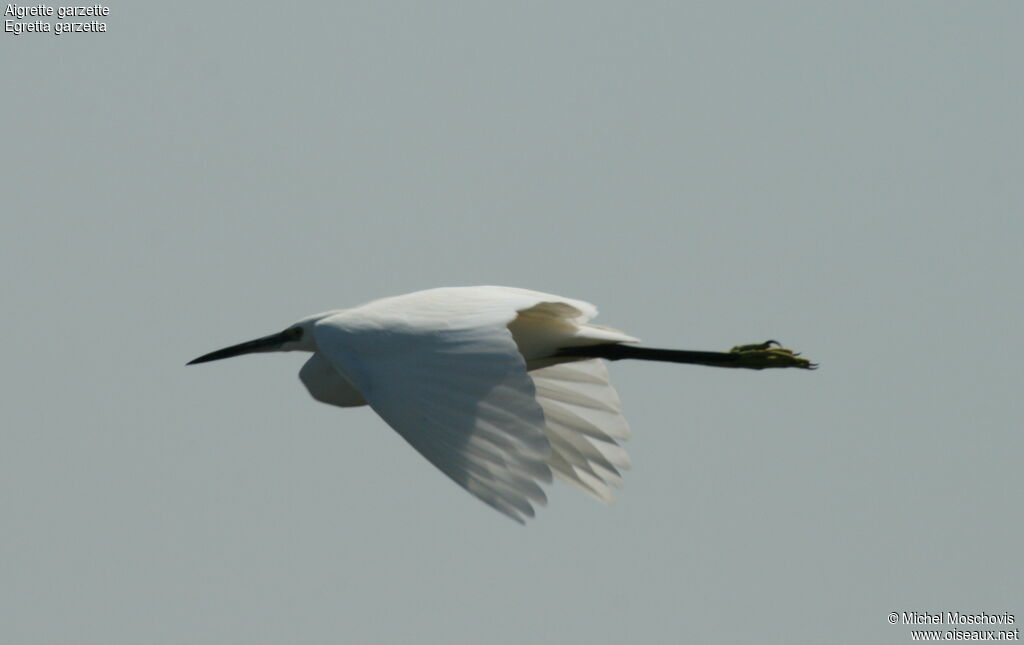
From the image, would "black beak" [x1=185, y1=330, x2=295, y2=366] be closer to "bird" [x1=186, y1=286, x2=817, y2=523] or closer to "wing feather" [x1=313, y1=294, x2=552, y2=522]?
"bird" [x1=186, y1=286, x2=817, y2=523]

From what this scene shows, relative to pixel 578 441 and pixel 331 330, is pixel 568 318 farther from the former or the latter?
pixel 331 330

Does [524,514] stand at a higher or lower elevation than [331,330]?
lower

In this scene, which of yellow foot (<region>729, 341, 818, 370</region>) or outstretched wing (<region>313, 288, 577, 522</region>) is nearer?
outstretched wing (<region>313, 288, 577, 522</region>)

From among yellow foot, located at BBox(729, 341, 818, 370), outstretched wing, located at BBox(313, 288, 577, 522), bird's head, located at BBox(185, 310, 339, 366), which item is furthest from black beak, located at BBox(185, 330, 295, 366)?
yellow foot, located at BBox(729, 341, 818, 370)

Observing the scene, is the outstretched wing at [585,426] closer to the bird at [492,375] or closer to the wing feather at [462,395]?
the bird at [492,375]

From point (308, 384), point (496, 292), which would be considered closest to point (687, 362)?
point (496, 292)

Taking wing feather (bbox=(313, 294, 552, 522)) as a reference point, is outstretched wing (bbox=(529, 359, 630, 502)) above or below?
below

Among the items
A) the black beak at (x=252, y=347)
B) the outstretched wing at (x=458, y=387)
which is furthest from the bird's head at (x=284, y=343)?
the outstretched wing at (x=458, y=387)

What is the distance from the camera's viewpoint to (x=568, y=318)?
37.7 ft

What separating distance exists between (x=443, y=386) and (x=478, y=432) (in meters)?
0.47

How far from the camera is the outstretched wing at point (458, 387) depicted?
8.92m

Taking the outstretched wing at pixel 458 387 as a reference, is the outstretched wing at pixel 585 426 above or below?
below

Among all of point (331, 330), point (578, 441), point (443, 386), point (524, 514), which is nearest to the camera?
point (524, 514)

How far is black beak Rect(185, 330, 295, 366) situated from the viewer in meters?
12.3
